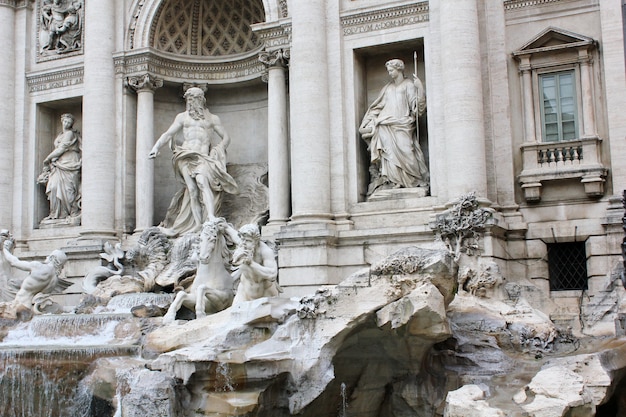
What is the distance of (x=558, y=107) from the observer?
17.9 m

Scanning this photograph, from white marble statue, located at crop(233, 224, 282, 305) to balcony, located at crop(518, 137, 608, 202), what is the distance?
19.6 ft

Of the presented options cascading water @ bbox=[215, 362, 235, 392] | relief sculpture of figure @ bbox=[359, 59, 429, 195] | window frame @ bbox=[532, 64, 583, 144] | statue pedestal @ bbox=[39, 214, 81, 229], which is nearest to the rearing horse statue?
cascading water @ bbox=[215, 362, 235, 392]

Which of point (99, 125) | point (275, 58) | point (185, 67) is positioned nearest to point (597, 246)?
point (275, 58)

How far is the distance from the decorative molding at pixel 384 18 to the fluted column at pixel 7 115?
9903mm

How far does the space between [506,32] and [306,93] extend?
4523 mm

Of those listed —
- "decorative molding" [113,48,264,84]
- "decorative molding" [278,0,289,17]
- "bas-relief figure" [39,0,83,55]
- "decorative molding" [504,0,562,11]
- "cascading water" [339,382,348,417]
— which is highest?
"bas-relief figure" [39,0,83,55]

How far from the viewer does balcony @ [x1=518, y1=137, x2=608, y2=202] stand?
16.9m

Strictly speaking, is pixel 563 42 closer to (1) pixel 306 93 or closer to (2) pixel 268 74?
(1) pixel 306 93

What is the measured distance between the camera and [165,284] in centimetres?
1877

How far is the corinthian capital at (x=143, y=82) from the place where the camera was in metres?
21.5

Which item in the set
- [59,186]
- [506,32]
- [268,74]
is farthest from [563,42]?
[59,186]

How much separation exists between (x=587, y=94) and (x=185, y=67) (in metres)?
10.2

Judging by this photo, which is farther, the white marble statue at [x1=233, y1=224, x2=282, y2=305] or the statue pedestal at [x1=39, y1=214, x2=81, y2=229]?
the statue pedestal at [x1=39, y1=214, x2=81, y2=229]

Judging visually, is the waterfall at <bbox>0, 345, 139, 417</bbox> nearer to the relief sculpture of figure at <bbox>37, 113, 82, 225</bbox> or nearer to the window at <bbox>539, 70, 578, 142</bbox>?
Result: the relief sculpture of figure at <bbox>37, 113, 82, 225</bbox>
